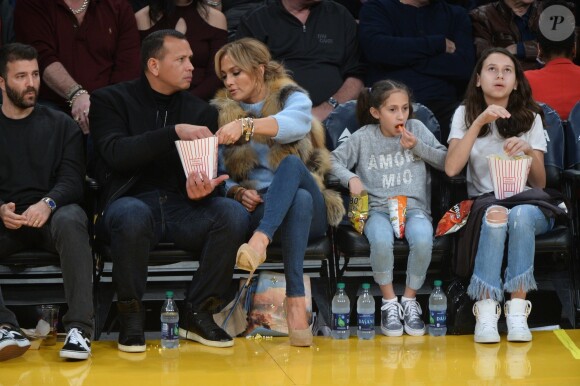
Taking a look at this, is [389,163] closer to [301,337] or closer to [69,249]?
[301,337]

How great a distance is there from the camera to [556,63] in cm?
620

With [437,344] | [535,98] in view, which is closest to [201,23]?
[535,98]

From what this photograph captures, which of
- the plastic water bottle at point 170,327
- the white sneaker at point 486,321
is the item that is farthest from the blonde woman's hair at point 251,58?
the white sneaker at point 486,321

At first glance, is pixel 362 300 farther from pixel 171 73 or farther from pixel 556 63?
pixel 556 63

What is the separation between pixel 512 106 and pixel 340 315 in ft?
4.91

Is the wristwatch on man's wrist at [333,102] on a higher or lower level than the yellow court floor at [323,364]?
higher

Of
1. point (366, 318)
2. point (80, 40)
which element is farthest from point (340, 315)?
point (80, 40)

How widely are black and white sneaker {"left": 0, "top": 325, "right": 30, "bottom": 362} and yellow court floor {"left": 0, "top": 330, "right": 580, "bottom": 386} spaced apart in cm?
4

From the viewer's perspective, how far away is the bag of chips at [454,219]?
523cm

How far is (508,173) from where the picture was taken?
16.9 feet

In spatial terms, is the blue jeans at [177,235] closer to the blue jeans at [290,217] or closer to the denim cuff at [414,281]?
the blue jeans at [290,217]

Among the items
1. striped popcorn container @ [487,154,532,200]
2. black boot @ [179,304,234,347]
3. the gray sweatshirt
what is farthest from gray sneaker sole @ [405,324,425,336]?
black boot @ [179,304,234,347]

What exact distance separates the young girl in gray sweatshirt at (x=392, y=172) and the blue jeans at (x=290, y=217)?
0.42m

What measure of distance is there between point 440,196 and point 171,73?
1.58 m
